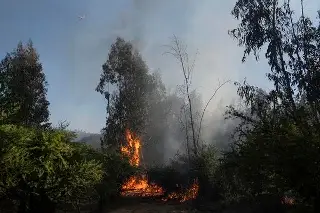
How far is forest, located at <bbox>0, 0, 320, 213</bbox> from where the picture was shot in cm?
1229

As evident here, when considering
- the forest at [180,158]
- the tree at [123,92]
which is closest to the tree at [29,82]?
the forest at [180,158]

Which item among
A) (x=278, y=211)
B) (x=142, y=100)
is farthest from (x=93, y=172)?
(x=142, y=100)

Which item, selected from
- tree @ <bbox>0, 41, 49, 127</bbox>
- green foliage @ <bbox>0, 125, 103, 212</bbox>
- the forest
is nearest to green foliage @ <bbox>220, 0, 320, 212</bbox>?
the forest

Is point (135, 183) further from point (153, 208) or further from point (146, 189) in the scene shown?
point (153, 208)

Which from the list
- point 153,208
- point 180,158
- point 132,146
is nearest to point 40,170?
point 153,208

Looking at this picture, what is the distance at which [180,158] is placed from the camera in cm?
3334

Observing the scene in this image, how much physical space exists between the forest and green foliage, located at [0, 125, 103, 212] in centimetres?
4

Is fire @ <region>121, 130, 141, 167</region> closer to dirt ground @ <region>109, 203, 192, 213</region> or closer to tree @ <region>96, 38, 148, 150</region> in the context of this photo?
tree @ <region>96, 38, 148, 150</region>

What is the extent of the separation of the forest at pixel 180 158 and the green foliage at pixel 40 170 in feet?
0.14

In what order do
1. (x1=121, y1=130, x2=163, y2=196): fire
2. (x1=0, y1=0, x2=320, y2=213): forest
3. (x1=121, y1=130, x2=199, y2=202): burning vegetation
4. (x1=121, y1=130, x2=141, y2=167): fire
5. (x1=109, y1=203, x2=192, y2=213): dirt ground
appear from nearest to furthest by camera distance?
1. (x1=0, y1=0, x2=320, y2=213): forest
2. (x1=109, y1=203, x2=192, y2=213): dirt ground
3. (x1=121, y1=130, x2=199, y2=202): burning vegetation
4. (x1=121, y1=130, x2=163, y2=196): fire
5. (x1=121, y1=130, x2=141, y2=167): fire

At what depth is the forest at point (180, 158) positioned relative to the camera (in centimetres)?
1229

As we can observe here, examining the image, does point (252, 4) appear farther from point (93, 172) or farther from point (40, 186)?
point (40, 186)

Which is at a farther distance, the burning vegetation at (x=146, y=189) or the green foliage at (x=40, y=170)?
the burning vegetation at (x=146, y=189)

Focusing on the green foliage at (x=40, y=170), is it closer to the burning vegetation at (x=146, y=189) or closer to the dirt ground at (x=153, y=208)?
the dirt ground at (x=153, y=208)
